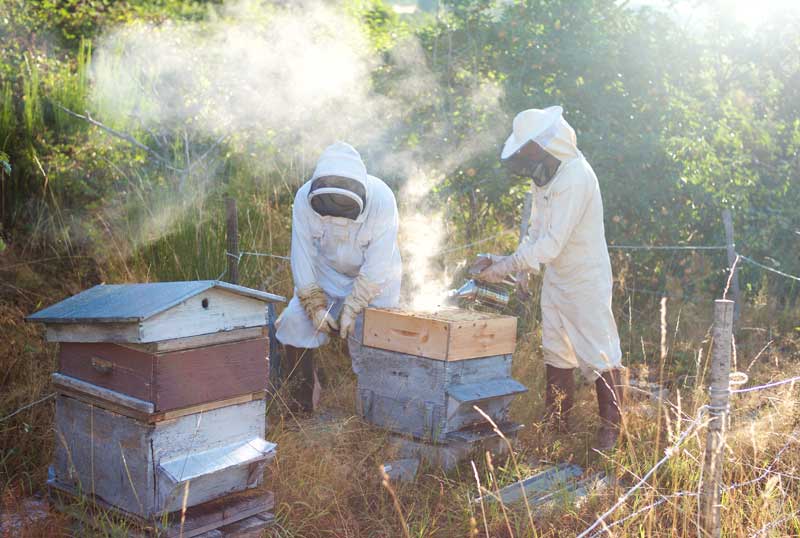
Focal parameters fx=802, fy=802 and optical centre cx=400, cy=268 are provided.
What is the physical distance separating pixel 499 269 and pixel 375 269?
0.69 metres

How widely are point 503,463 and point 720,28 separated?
173 inches

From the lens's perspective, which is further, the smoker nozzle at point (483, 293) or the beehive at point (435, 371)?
the smoker nozzle at point (483, 293)

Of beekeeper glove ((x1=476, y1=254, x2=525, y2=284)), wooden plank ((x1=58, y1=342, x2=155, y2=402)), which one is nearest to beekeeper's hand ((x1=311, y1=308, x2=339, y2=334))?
beekeeper glove ((x1=476, y1=254, x2=525, y2=284))

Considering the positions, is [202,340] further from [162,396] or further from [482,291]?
[482,291]

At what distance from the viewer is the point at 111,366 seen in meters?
2.93

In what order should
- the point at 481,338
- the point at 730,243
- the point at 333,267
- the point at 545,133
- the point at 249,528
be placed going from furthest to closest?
1. the point at 730,243
2. the point at 333,267
3. the point at 545,133
4. the point at 481,338
5. the point at 249,528

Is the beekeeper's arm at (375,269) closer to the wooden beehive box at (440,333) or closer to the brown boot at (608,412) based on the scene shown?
the wooden beehive box at (440,333)

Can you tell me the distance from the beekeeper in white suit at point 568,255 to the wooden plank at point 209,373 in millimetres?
1672

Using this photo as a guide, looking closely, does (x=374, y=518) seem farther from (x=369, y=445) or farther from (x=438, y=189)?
(x=438, y=189)

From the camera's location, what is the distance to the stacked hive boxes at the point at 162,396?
284cm

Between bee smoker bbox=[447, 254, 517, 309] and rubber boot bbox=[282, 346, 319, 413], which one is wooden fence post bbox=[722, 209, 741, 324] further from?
rubber boot bbox=[282, 346, 319, 413]

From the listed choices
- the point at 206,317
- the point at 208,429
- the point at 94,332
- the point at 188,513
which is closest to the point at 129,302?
the point at 94,332

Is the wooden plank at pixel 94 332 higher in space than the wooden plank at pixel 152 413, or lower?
higher

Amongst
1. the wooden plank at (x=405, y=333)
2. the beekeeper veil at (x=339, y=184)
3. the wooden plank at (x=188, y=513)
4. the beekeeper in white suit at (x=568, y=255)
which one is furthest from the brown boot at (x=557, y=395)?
the wooden plank at (x=188, y=513)
